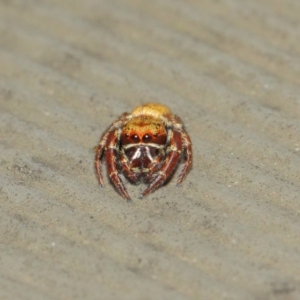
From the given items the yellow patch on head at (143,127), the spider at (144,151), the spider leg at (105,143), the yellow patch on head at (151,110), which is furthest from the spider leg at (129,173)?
the yellow patch on head at (151,110)

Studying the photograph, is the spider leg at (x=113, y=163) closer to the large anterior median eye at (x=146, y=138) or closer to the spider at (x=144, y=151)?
the spider at (x=144, y=151)

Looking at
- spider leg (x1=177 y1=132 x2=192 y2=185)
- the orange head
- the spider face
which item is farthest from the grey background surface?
the orange head

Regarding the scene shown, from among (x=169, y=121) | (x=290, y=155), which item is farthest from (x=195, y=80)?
(x=290, y=155)

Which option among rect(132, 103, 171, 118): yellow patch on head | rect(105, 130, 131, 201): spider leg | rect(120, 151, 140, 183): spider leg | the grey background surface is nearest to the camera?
the grey background surface

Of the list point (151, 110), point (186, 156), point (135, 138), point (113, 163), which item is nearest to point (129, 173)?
point (113, 163)

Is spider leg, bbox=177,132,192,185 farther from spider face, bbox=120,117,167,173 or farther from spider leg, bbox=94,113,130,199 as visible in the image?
spider leg, bbox=94,113,130,199
